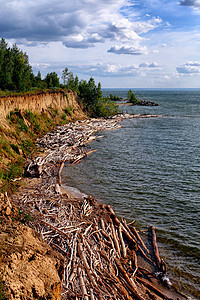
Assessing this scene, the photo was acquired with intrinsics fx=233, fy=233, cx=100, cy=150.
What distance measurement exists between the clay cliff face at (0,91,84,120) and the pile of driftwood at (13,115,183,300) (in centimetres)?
1378

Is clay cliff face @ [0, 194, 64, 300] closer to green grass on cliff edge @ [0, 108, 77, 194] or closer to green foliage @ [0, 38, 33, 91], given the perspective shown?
green grass on cliff edge @ [0, 108, 77, 194]

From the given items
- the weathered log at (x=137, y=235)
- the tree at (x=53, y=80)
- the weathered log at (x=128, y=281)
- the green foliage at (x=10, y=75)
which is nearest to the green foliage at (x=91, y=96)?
the green foliage at (x=10, y=75)

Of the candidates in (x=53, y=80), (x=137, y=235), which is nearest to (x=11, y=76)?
(x=53, y=80)

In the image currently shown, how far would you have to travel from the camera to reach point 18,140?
2489cm

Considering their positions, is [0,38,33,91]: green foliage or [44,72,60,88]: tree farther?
[44,72,60,88]: tree

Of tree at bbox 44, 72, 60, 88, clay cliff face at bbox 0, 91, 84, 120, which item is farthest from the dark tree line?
clay cliff face at bbox 0, 91, 84, 120

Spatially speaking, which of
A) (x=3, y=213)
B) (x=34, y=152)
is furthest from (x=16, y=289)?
(x=34, y=152)

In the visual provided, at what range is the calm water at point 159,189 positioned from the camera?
1140 cm

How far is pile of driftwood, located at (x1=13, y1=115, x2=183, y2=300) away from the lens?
8383 mm

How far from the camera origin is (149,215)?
14672 millimetres

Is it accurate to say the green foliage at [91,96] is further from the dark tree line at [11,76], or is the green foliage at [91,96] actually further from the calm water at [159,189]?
the calm water at [159,189]

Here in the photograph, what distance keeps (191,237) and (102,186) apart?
8.03 metres

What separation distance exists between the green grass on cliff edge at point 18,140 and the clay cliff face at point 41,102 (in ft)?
2.63

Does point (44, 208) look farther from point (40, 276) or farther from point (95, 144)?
point (95, 144)
